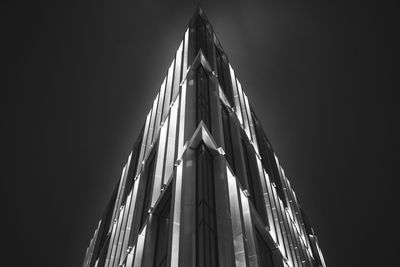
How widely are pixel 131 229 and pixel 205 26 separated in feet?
44.2

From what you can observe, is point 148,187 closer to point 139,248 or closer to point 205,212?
point 139,248

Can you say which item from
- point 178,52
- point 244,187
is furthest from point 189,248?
point 178,52

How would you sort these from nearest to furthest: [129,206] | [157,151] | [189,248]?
[189,248], [157,151], [129,206]

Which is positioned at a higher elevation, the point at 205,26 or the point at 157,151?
the point at 205,26

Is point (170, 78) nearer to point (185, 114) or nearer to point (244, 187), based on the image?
point (185, 114)

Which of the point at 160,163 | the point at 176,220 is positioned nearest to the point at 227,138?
the point at 160,163

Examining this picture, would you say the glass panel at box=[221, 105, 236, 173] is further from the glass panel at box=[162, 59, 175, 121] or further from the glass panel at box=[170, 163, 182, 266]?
the glass panel at box=[162, 59, 175, 121]

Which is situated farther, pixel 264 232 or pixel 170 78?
pixel 170 78

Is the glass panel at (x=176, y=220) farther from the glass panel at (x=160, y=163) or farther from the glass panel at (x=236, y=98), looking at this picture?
the glass panel at (x=236, y=98)

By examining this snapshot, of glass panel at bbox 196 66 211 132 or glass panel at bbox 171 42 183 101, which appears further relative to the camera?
glass panel at bbox 171 42 183 101

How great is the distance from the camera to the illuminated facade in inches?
404

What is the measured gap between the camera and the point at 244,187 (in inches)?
513

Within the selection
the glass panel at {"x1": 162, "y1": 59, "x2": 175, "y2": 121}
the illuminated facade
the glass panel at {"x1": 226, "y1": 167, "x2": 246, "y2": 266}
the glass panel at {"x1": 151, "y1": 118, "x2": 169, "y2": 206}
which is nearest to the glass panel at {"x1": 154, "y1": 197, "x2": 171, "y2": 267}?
the illuminated facade

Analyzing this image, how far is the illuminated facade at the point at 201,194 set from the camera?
404 inches
